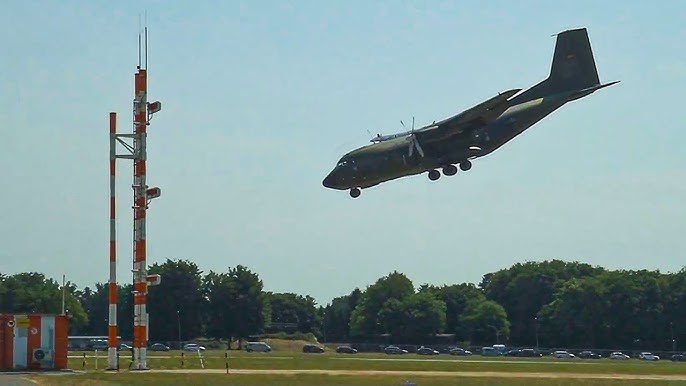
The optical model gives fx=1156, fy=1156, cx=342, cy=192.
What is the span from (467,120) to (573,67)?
19.3 feet

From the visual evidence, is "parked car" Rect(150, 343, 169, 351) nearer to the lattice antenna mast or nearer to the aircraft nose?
the lattice antenna mast

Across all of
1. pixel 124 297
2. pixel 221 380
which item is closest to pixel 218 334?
pixel 124 297

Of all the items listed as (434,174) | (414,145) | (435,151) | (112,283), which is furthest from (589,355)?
(414,145)

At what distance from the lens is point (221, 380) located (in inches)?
2414

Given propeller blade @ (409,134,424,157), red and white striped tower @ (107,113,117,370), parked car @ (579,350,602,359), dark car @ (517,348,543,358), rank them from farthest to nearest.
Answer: dark car @ (517,348,543,358), parked car @ (579,350,602,359), red and white striped tower @ (107,113,117,370), propeller blade @ (409,134,424,157)

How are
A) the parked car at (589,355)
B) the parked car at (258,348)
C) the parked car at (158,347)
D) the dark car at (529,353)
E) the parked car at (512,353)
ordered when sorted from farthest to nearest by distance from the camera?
the parked car at (258,348)
the parked car at (512,353)
the parked car at (158,347)
the dark car at (529,353)
the parked car at (589,355)

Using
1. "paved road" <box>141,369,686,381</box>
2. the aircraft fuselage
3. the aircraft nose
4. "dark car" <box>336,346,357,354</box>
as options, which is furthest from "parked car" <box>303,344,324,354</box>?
the aircraft fuselage

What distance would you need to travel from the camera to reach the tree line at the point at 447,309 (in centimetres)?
15600

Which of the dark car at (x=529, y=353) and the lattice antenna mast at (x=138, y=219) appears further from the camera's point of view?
the dark car at (x=529, y=353)

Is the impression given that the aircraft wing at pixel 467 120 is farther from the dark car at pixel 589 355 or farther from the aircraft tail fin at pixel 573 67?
the dark car at pixel 589 355

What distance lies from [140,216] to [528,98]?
27.3m

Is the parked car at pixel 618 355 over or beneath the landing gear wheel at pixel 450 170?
beneath

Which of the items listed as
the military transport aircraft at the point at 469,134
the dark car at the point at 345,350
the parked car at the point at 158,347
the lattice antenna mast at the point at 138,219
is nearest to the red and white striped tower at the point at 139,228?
the lattice antenna mast at the point at 138,219

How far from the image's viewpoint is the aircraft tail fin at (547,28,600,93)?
56.8 m
